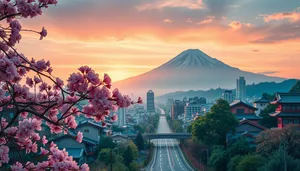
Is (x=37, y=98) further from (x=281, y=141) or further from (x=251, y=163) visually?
(x=281, y=141)

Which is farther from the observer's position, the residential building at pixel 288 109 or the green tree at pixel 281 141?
the residential building at pixel 288 109

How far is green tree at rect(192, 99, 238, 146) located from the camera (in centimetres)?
→ 1873

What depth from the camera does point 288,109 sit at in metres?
17.7

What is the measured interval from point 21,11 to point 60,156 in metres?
0.92

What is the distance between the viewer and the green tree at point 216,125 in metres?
18.7

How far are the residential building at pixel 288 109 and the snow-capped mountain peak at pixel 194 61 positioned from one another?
114 meters

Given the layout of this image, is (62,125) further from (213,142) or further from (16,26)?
(213,142)

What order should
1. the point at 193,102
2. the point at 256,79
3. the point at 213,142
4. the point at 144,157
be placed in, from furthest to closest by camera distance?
the point at 256,79, the point at 193,102, the point at 144,157, the point at 213,142

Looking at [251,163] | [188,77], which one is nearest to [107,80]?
[251,163]

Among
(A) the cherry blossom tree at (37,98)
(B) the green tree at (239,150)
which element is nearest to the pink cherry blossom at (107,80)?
(A) the cherry blossom tree at (37,98)

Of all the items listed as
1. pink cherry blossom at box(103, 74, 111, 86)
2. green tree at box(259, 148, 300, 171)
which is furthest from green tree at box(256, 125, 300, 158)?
pink cherry blossom at box(103, 74, 111, 86)

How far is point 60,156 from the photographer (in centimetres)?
240

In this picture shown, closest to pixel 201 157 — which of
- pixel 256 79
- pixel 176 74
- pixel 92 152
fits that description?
pixel 92 152

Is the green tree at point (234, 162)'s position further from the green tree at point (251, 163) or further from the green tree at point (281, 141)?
the green tree at point (251, 163)
